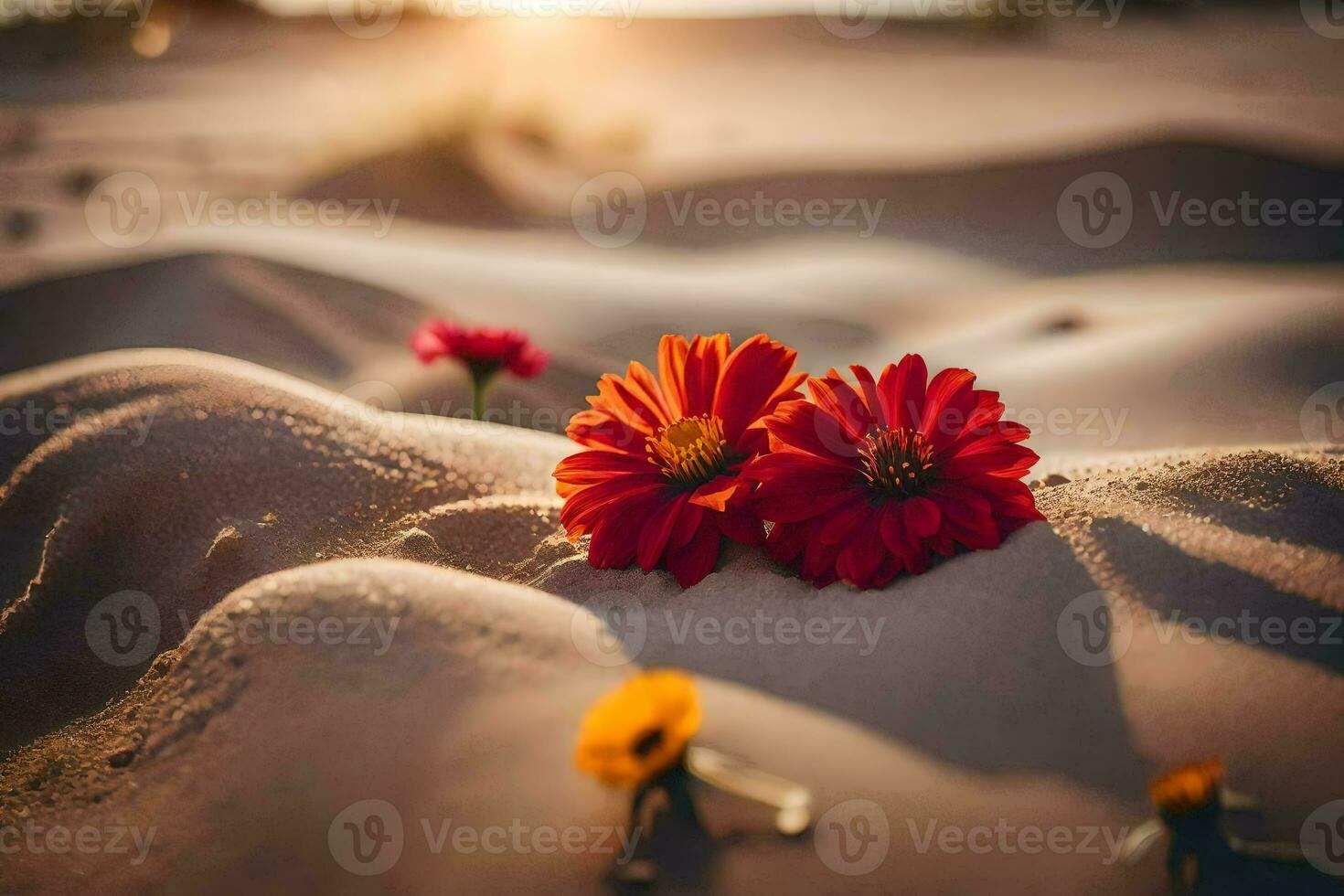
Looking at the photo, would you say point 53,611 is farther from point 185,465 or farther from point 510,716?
point 510,716

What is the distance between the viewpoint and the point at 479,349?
2939mm

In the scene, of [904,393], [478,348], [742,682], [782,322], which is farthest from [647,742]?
[782,322]

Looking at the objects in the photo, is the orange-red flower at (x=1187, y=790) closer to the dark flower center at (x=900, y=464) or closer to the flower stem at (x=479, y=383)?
the dark flower center at (x=900, y=464)

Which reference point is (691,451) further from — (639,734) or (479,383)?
(479,383)

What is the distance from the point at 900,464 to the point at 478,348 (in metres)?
1.65

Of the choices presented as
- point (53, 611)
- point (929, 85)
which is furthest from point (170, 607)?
point (929, 85)

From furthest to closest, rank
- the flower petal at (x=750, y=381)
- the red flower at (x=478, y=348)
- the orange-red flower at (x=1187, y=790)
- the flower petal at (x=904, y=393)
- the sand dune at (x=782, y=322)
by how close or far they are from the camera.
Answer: the sand dune at (x=782, y=322) → the red flower at (x=478, y=348) → the flower petal at (x=750, y=381) → the flower petal at (x=904, y=393) → the orange-red flower at (x=1187, y=790)

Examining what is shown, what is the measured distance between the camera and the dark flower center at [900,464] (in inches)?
64.7

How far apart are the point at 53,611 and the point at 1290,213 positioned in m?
6.88

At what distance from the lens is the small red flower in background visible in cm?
293

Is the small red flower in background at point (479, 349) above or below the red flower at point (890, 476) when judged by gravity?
above

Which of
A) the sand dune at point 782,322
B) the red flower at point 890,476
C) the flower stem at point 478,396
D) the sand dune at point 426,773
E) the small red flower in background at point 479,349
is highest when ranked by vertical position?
the sand dune at point 782,322

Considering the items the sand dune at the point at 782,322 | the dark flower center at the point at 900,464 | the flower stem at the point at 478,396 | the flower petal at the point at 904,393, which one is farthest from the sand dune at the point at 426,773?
the sand dune at the point at 782,322

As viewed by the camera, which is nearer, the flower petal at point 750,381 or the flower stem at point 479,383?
the flower petal at point 750,381
